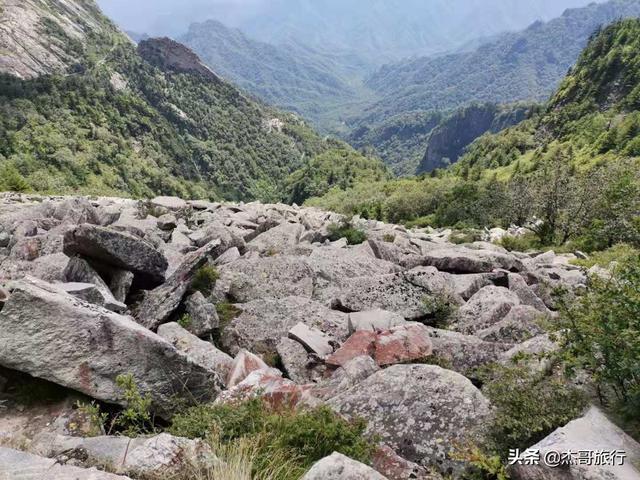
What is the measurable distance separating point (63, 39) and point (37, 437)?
216 m

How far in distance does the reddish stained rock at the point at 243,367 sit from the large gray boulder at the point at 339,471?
10.9ft

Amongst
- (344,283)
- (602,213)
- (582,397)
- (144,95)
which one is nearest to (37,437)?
(582,397)

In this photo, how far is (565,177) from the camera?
33.9 meters

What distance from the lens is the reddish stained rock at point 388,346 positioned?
8.20m

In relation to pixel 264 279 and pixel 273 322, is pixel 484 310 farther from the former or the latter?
pixel 264 279

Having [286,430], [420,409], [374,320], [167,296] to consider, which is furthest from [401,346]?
[167,296]

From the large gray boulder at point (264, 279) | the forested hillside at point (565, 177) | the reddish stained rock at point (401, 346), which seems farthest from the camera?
the forested hillside at point (565, 177)

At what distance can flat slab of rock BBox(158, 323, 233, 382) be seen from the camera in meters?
8.28

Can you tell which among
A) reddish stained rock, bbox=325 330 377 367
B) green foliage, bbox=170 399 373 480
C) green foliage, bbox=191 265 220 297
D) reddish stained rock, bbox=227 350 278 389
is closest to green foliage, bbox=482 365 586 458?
green foliage, bbox=170 399 373 480

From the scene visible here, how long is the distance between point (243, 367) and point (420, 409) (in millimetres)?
3300

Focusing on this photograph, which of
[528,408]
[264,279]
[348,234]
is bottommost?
[528,408]

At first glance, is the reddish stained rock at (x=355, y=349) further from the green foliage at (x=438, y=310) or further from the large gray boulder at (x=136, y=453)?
the large gray boulder at (x=136, y=453)

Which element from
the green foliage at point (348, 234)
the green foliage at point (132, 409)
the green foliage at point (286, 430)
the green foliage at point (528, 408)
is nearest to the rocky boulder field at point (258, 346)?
the green foliage at point (132, 409)

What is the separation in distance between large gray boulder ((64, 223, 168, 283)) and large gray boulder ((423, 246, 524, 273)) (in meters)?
9.15
